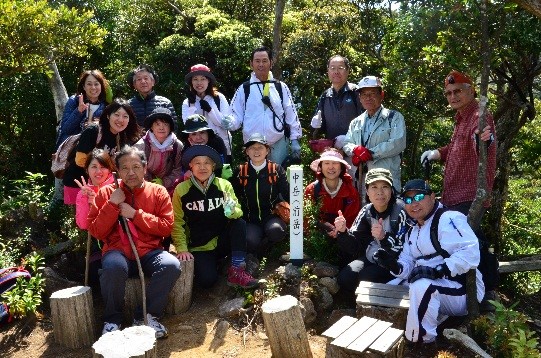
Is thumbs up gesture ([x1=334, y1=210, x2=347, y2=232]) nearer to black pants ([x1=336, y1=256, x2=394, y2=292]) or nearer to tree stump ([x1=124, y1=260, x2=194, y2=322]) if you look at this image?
black pants ([x1=336, y1=256, x2=394, y2=292])

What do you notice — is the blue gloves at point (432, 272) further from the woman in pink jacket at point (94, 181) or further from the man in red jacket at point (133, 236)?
the woman in pink jacket at point (94, 181)

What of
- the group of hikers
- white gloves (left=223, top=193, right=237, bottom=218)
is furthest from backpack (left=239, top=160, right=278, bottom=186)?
white gloves (left=223, top=193, right=237, bottom=218)

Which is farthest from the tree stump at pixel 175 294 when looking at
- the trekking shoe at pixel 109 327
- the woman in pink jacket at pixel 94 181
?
the woman in pink jacket at pixel 94 181

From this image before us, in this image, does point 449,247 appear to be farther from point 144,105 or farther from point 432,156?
point 144,105

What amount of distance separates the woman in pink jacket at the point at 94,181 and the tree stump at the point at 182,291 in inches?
37.1

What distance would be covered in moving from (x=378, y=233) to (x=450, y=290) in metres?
0.87

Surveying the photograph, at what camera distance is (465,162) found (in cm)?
533

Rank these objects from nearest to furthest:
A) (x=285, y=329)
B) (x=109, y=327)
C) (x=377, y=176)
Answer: (x=285, y=329)
(x=109, y=327)
(x=377, y=176)

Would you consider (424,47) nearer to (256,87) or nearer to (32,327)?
(256,87)

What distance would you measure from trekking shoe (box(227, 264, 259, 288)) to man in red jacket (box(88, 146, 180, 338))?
729 mm

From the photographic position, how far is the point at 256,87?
6.73 metres

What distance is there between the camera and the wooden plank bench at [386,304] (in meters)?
4.65

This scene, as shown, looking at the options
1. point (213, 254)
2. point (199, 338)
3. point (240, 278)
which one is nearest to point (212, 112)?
point (213, 254)

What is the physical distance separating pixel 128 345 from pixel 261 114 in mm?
3572
